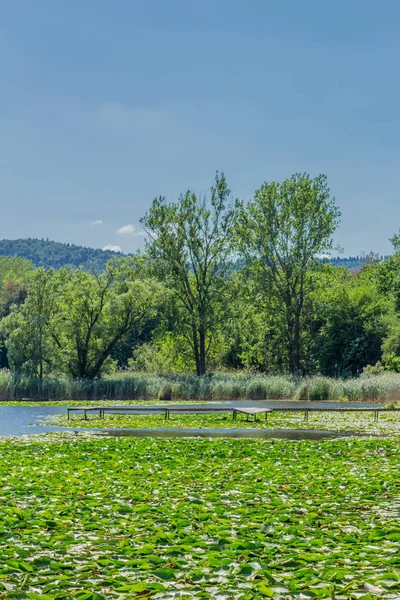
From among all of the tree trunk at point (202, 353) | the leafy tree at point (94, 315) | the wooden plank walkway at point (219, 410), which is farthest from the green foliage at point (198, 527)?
the tree trunk at point (202, 353)

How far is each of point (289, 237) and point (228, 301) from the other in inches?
278

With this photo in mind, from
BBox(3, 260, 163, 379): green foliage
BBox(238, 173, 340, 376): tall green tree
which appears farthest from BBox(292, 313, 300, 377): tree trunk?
BBox(3, 260, 163, 379): green foliage

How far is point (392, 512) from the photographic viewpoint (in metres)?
10.0

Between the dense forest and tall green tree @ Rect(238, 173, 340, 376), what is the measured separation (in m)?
0.08

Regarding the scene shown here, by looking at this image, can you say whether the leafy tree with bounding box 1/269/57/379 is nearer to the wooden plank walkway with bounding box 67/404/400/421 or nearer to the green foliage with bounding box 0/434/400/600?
the wooden plank walkway with bounding box 67/404/400/421

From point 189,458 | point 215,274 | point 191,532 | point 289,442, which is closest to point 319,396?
point 215,274

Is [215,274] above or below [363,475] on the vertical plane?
above

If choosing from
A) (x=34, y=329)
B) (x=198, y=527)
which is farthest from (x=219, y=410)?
(x=34, y=329)

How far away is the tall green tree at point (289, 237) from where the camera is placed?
54969 millimetres

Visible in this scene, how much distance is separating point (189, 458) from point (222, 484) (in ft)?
11.8

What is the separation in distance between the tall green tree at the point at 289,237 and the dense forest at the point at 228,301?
3.2 inches

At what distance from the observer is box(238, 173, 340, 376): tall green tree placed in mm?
54969

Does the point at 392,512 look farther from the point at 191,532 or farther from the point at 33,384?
the point at 33,384

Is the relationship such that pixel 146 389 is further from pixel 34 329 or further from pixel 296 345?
pixel 296 345
